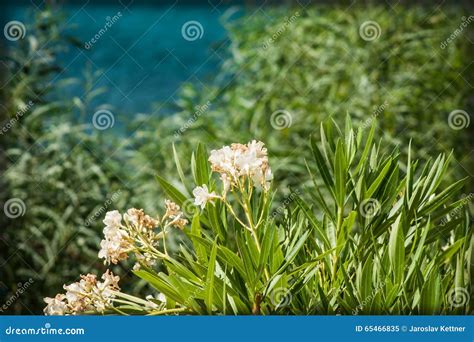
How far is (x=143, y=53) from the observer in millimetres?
2729

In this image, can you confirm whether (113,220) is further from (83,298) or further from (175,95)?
(175,95)

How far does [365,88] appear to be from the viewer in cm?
273

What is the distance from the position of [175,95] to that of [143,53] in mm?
205

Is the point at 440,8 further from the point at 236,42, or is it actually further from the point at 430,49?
the point at 236,42

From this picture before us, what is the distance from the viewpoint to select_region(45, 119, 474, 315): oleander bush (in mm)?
921

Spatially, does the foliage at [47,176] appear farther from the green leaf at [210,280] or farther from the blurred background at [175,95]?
the green leaf at [210,280]

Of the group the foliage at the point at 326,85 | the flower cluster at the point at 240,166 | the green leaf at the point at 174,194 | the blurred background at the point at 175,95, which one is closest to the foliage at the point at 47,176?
the blurred background at the point at 175,95

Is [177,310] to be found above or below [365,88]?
below

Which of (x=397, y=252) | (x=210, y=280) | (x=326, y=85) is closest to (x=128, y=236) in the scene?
(x=210, y=280)

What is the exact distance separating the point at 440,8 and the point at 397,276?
7.08 ft

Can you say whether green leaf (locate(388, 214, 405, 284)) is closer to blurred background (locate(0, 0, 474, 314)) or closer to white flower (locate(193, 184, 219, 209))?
white flower (locate(193, 184, 219, 209))

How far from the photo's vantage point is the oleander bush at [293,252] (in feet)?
3.02
